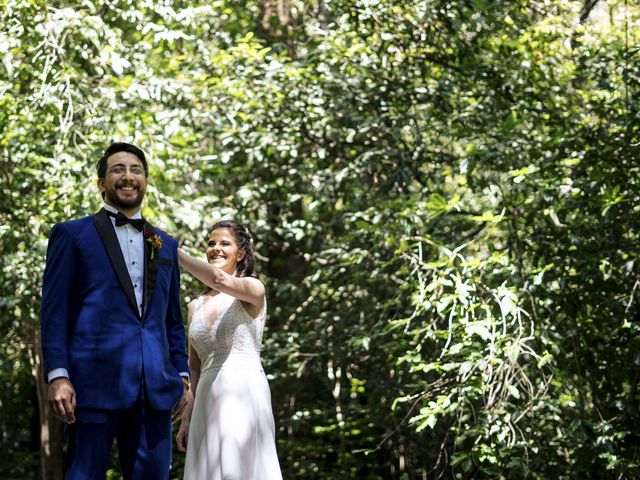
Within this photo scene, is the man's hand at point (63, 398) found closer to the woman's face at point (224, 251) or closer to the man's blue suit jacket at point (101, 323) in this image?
the man's blue suit jacket at point (101, 323)

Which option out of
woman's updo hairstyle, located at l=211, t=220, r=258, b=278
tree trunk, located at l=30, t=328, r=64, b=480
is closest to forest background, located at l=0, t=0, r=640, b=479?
tree trunk, located at l=30, t=328, r=64, b=480

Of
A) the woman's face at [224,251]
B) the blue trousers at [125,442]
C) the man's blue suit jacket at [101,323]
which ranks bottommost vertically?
the blue trousers at [125,442]

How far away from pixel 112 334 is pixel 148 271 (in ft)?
0.82

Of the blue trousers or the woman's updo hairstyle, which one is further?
the woman's updo hairstyle

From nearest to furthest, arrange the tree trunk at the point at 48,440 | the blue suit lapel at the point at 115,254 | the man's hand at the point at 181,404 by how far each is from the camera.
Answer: the blue suit lapel at the point at 115,254 → the man's hand at the point at 181,404 → the tree trunk at the point at 48,440

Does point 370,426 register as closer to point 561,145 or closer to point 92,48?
point 561,145

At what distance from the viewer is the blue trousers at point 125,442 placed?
2.76m

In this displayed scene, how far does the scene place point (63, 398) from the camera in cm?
269

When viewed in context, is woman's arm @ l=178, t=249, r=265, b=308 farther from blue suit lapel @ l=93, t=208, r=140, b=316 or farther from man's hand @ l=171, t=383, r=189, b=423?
man's hand @ l=171, t=383, r=189, b=423

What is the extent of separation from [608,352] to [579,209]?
901 mm

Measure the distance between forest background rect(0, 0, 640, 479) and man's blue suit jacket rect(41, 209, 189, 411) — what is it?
2558 millimetres

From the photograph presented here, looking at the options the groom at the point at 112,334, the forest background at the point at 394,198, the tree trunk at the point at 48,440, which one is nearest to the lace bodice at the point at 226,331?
the groom at the point at 112,334

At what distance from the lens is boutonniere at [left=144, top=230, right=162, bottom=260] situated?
9.98 ft

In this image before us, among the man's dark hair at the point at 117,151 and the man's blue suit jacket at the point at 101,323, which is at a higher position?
the man's dark hair at the point at 117,151
